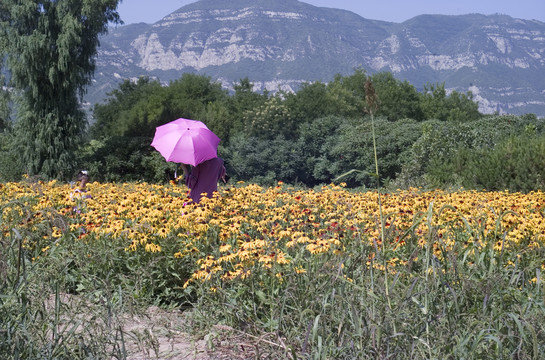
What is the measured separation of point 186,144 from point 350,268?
3.87 metres

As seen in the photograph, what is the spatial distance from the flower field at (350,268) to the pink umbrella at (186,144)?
2.09 ft

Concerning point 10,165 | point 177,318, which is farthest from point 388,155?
point 177,318

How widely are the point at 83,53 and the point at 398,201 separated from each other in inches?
944

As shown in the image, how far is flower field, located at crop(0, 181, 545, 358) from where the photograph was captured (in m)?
3.24

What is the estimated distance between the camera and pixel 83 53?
2780cm

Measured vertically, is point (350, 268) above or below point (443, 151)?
above

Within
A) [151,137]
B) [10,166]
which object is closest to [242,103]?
[151,137]

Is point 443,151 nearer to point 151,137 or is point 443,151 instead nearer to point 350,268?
point 151,137

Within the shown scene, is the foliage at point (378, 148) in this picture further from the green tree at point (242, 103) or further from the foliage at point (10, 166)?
the green tree at point (242, 103)

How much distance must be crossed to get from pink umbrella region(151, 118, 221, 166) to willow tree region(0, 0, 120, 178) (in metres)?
20.3

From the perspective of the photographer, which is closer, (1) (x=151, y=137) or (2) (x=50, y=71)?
(2) (x=50, y=71)

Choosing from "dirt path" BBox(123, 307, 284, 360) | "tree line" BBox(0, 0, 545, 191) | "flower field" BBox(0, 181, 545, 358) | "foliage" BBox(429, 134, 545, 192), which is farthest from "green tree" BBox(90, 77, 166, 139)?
"dirt path" BBox(123, 307, 284, 360)

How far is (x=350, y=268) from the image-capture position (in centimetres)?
355

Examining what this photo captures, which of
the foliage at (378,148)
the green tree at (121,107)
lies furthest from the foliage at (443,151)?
the green tree at (121,107)
